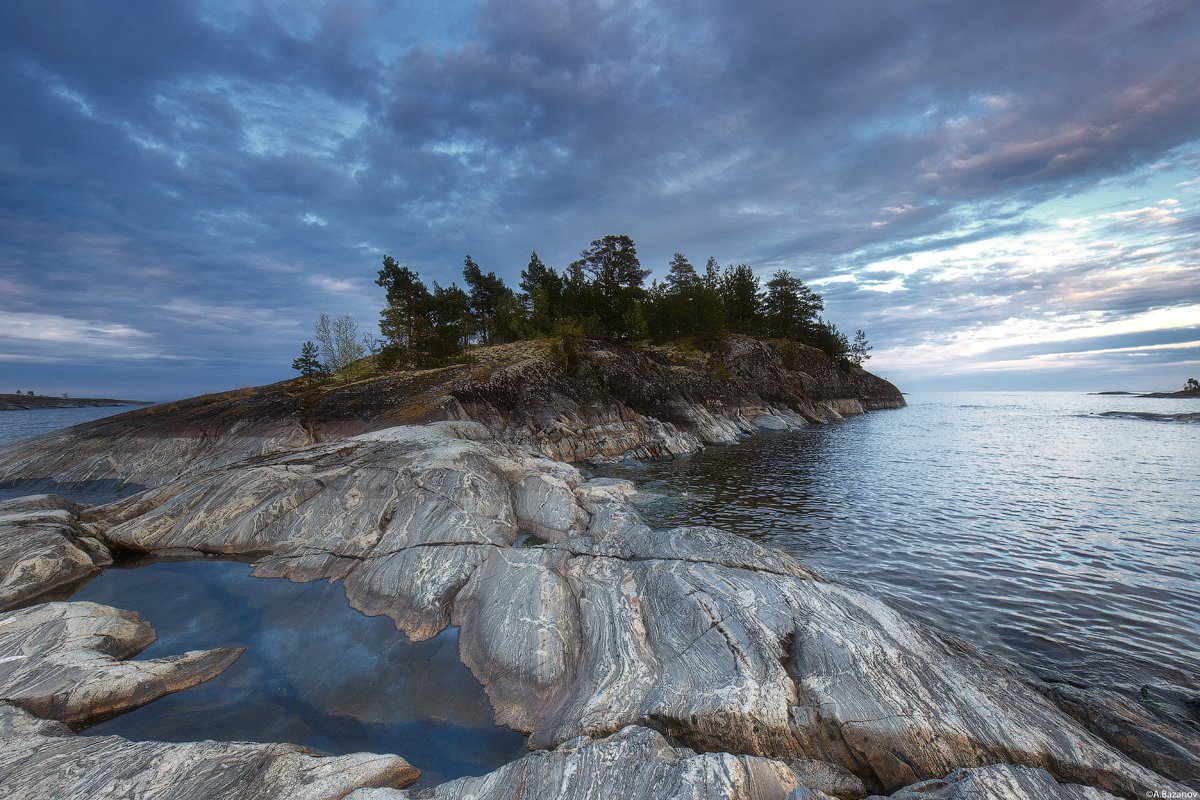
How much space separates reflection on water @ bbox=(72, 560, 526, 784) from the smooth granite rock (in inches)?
25.5

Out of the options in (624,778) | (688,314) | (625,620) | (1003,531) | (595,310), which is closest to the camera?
(624,778)

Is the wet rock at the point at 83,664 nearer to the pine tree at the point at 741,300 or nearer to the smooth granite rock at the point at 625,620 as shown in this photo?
the smooth granite rock at the point at 625,620

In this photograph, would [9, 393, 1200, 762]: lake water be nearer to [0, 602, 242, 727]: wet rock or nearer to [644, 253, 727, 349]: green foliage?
[0, 602, 242, 727]: wet rock

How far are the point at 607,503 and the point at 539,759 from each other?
517 inches

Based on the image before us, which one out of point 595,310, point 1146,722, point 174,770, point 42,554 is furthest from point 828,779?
point 595,310

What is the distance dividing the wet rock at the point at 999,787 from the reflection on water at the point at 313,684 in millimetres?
6290

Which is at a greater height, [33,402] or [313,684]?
[33,402]

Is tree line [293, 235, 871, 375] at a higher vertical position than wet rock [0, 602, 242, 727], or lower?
higher

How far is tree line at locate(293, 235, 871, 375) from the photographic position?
48.5 meters

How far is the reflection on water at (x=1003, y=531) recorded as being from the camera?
11914 mm

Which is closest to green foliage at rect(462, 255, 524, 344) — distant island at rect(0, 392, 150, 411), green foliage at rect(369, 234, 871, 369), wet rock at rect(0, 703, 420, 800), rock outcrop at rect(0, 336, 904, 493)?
green foliage at rect(369, 234, 871, 369)

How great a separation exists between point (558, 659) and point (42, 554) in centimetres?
1705

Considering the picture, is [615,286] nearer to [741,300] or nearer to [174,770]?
[741,300]

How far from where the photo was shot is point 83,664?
8.94 meters
